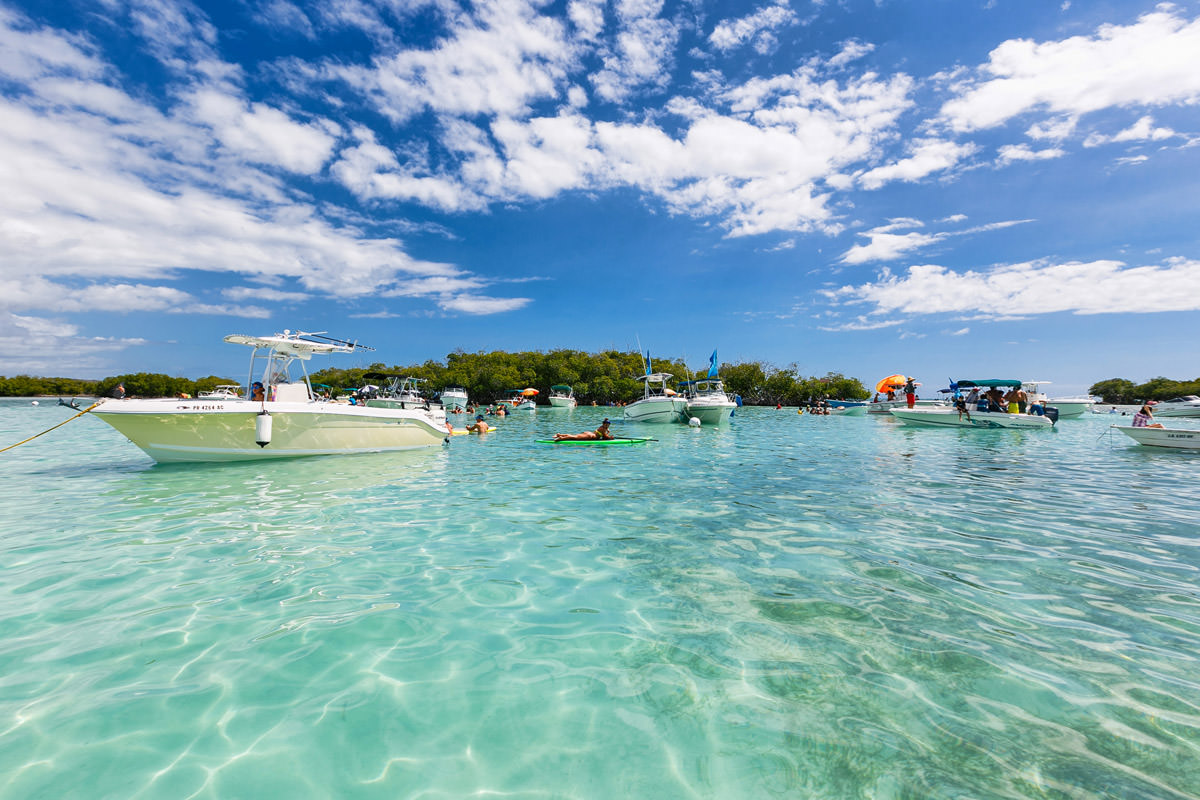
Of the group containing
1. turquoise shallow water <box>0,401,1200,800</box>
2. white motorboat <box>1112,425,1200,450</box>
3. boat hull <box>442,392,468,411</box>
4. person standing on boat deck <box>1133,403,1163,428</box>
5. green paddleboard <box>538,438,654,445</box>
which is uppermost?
boat hull <box>442,392,468,411</box>

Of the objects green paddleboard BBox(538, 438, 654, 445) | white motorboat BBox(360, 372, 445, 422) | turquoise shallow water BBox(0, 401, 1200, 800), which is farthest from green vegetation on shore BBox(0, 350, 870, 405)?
turquoise shallow water BBox(0, 401, 1200, 800)

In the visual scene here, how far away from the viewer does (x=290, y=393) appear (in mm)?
14469

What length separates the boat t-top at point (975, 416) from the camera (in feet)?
96.0

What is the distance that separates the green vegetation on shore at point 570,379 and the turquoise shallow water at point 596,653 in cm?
7817

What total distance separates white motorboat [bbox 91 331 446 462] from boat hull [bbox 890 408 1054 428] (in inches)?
1272

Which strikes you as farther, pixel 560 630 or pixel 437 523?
pixel 437 523

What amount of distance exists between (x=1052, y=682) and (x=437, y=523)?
7.52 metres

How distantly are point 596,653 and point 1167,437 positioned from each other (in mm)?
24627

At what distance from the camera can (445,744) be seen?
312cm

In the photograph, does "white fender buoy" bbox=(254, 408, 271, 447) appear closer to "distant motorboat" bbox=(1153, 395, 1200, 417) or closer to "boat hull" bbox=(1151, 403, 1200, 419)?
"distant motorboat" bbox=(1153, 395, 1200, 417)

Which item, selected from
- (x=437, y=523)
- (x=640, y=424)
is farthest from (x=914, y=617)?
(x=640, y=424)

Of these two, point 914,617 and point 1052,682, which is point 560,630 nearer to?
point 914,617

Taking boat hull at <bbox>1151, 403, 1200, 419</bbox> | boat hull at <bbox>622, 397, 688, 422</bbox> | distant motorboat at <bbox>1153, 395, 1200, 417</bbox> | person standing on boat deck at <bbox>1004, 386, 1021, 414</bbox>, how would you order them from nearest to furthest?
person standing on boat deck at <bbox>1004, 386, 1021, 414</bbox>
boat hull at <bbox>622, 397, 688, 422</bbox>
boat hull at <bbox>1151, 403, 1200, 419</bbox>
distant motorboat at <bbox>1153, 395, 1200, 417</bbox>

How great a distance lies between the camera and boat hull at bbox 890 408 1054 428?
29172mm
